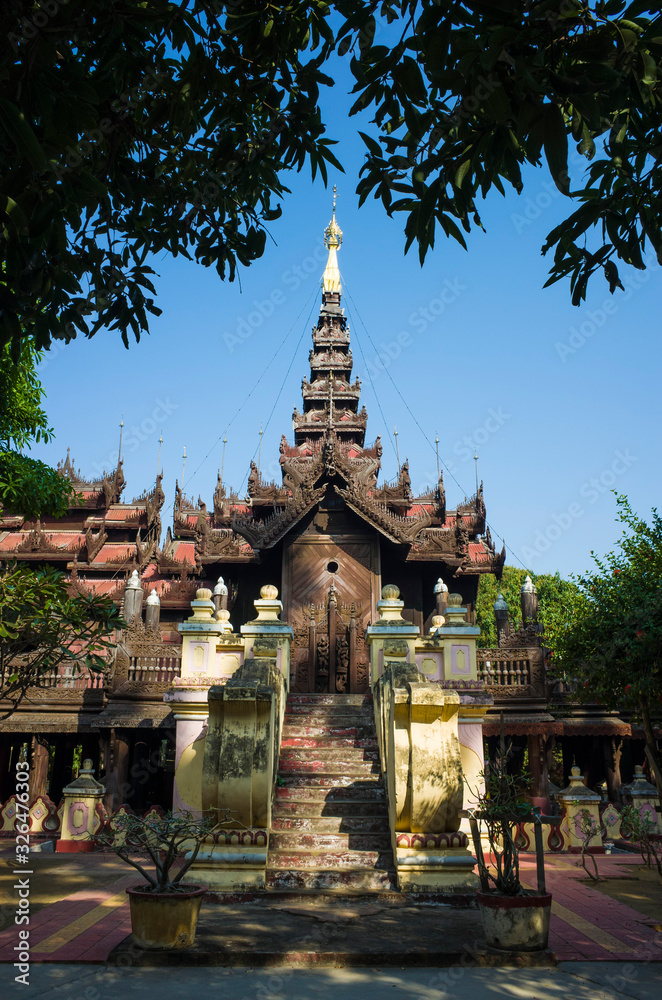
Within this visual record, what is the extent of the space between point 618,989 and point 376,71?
19.7 feet

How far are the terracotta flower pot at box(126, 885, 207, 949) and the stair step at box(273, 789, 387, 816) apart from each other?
9.89 feet

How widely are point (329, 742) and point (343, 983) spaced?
5368 millimetres

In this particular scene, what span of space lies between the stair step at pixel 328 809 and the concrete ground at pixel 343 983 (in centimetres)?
322

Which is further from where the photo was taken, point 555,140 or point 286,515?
point 286,515

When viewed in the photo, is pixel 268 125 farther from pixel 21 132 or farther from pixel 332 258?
pixel 332 258

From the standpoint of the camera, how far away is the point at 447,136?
376cm

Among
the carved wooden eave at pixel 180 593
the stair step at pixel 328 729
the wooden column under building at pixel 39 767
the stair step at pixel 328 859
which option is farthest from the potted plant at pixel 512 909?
the carved wooden eave at pixel 180 593

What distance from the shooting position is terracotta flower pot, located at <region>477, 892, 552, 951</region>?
5953 mm

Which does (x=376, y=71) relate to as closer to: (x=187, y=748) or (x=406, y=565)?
(x=187, y=748)

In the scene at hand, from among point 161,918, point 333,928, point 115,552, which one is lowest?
point 333,928

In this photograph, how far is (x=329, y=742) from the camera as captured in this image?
1073 cm

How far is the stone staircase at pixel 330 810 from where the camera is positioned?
26.0 feet

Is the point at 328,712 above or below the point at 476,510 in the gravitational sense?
below

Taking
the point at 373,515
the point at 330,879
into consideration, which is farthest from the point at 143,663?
the point at 330,879
